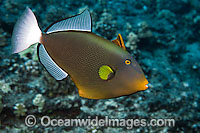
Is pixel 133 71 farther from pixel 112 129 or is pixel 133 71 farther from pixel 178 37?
pixel 178 37

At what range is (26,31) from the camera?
107cm

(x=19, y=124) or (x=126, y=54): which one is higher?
(x=126, y=54)

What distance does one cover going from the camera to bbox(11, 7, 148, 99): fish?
1019mm

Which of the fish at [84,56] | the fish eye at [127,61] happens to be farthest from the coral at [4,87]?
the fish eye at [127,61]

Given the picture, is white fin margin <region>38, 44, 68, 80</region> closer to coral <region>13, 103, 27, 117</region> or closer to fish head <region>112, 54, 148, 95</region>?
fish head <region>112, 54, 148, 95</region>

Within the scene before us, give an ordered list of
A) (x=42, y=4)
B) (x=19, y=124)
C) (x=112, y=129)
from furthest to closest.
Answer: (x=42, y=4), (x=112, y=129), (x=19, y=124)

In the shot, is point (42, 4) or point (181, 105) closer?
point (181, 105)

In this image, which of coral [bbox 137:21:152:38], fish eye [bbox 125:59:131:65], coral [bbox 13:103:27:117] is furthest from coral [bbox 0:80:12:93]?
coral [bbox 137:21:152:38]

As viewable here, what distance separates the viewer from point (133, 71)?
1008 mm

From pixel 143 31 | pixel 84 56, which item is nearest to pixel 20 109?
pixel 84 56

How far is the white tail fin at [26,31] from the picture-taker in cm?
106

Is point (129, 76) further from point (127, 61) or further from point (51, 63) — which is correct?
point (51, 63)

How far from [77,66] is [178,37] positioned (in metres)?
6.97

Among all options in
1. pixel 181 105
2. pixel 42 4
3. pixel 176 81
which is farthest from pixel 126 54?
pixel 42 4
